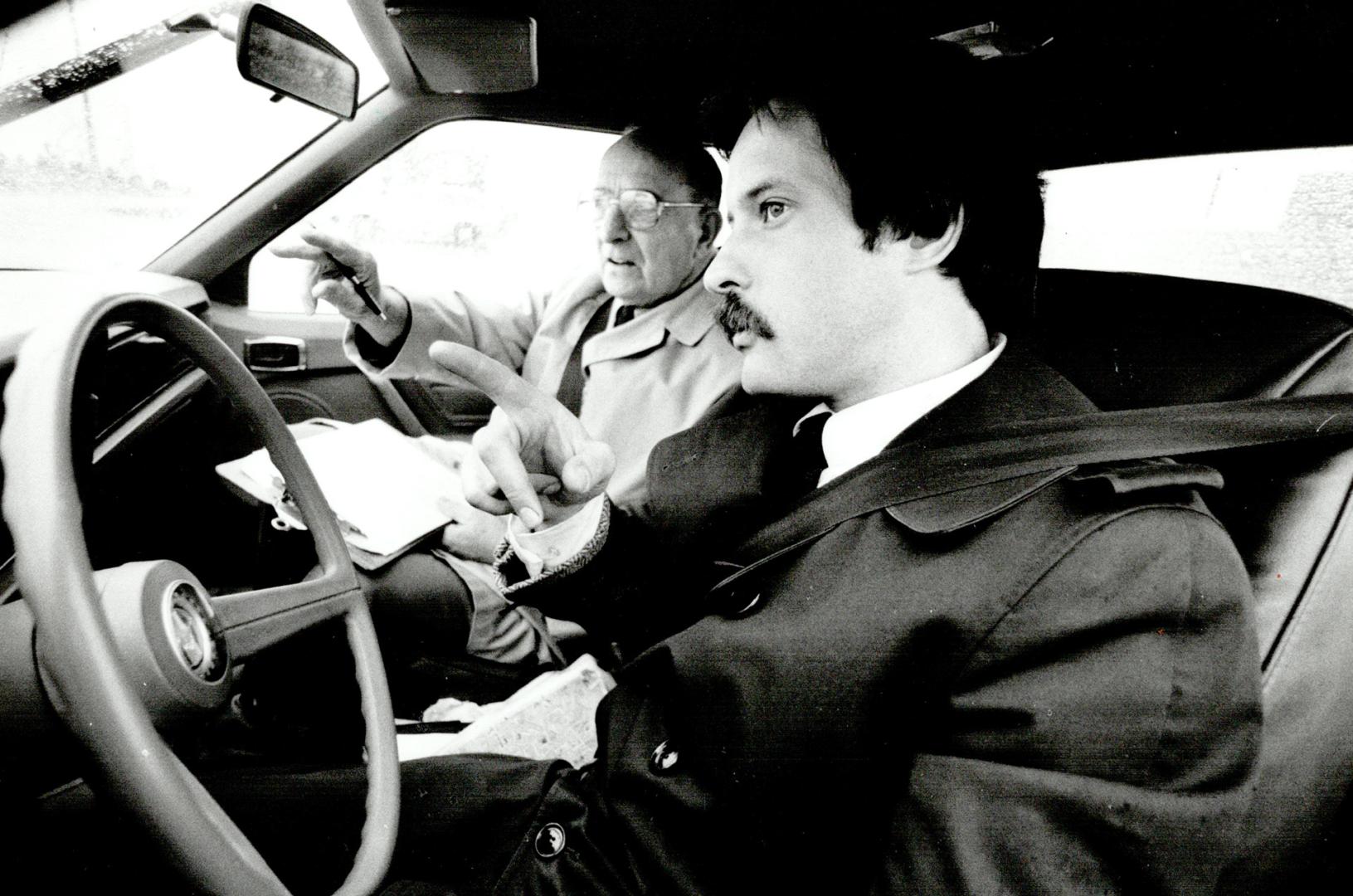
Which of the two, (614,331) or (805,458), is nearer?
(805,458)

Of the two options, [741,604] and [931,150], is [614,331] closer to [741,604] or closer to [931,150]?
[931,150]

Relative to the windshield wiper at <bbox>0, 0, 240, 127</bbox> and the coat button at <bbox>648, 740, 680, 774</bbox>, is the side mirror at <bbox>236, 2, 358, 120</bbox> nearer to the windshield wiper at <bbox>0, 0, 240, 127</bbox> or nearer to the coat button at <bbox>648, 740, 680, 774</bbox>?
the windshield wiper at <bbox>0, 0, 240, 127</bbox>

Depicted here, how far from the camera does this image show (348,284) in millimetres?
2072

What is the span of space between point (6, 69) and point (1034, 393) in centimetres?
140

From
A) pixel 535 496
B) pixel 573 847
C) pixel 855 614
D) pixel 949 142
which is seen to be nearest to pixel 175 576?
pixel 535 496

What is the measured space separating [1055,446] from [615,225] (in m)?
1.29

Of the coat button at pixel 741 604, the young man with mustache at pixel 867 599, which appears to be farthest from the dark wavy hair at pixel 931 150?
the coat button at pixel 741 604

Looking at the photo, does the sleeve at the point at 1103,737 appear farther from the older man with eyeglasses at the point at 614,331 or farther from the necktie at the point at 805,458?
the older man with eyeglasses at the point at 614,331

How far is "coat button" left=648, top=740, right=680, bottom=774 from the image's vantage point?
1.07 metres

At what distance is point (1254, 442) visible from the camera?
100 centimetres

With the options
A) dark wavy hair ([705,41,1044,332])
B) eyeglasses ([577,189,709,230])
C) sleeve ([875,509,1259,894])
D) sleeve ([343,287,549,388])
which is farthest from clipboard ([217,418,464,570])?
sleeve ([875,509,1259,894])

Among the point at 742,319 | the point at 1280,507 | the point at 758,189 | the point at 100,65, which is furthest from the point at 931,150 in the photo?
the point at 100,65

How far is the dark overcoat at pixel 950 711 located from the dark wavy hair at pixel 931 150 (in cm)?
22

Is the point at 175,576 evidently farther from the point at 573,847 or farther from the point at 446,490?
the point at 446,490
